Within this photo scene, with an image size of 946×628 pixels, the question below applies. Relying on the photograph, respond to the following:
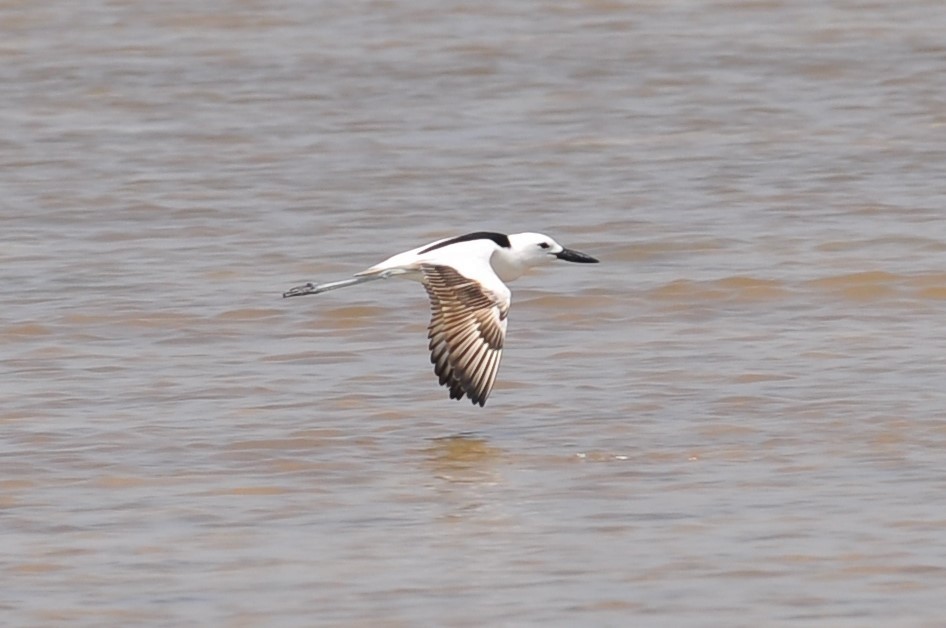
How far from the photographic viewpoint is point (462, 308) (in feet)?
32.9

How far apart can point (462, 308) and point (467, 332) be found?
125 millimetres

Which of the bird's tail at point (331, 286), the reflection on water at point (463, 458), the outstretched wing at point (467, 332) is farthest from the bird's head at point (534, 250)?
the reflection on water at point (463, 458)

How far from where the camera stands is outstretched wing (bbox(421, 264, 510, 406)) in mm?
9812

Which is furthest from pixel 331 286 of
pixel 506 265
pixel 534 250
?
pixel 534 250

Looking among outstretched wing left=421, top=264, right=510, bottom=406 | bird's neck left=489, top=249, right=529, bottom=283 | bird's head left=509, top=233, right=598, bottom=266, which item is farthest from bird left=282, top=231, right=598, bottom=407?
bird's head left=509, top=233, right=598, bottom=266

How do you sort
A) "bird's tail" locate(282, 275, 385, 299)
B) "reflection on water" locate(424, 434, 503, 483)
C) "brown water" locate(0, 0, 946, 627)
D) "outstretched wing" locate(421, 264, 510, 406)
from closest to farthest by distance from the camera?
"brown water" locate(0, 0, 946, 627)
"reflection on water" locate(424, 434, 503, 483)
"outstretched wing" locate(421, 264, 510, 406)
"bird's tail" locate(282, 275, 385, 299)

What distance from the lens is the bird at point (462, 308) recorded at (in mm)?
9836

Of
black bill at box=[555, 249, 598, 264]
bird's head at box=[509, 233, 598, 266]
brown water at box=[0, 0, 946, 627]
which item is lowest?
brown water at box=[0, 0, 946, 627]

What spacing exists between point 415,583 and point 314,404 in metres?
2.79

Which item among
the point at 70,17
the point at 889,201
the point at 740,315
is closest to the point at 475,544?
the point at 740,315

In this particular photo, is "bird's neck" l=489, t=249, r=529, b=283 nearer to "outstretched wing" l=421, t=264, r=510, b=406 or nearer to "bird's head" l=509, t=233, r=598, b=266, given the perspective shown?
"bird's head" l=509, t=233, r=598, b=266

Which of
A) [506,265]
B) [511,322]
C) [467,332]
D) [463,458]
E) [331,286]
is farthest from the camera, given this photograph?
[511,322]

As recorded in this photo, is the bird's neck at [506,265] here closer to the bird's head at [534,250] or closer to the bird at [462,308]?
the bird's head at [534,250]

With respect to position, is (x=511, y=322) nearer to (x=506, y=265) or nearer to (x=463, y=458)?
(x=506, y=265)
